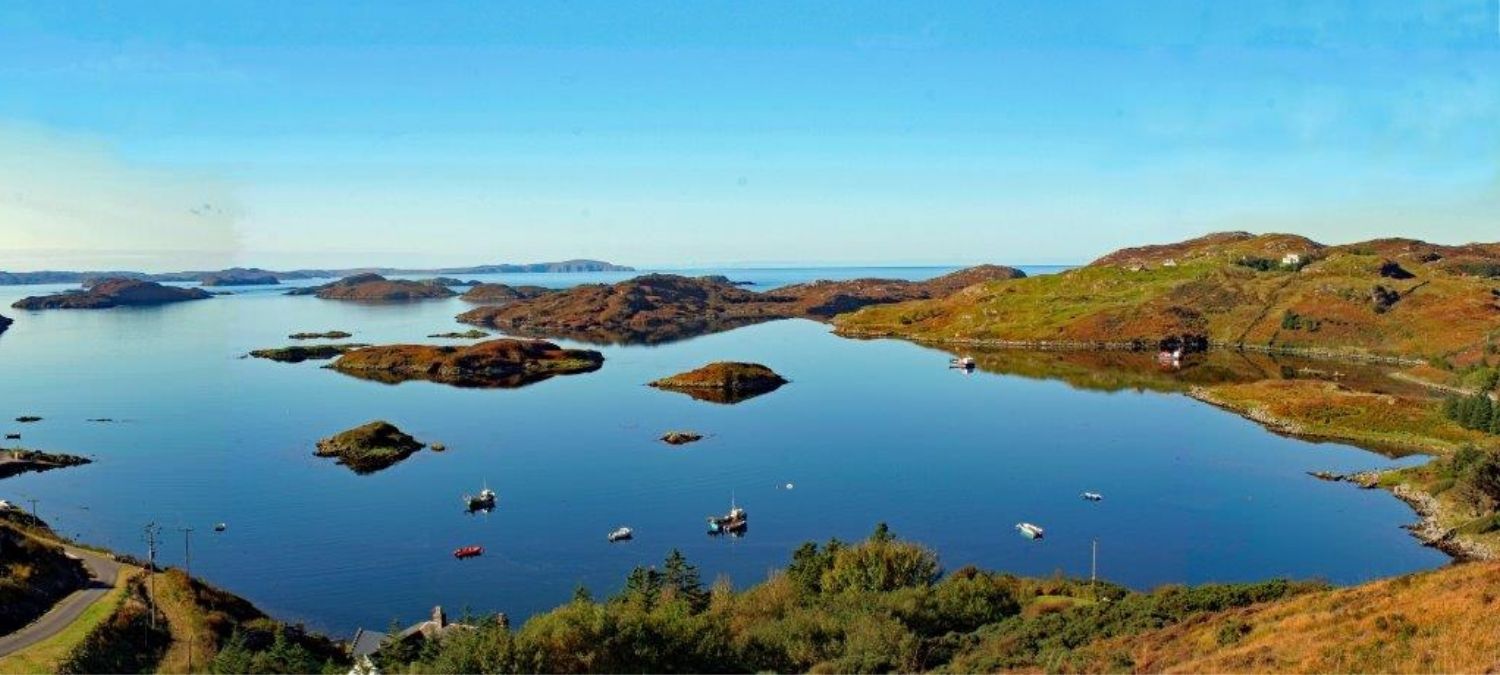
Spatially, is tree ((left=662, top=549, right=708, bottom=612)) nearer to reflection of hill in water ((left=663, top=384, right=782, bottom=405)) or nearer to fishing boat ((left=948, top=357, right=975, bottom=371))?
reflection of hill in water ((left=663, top=384, right=782, bottom=405))

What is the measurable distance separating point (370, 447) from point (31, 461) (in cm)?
3649

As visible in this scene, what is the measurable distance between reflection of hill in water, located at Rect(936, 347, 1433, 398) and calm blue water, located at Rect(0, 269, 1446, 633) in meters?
16.7

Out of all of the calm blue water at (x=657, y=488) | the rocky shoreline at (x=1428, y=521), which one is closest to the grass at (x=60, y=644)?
the calm blue water at (x=657, y=488)

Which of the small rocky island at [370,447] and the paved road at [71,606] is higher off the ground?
the paved road at [71,606]

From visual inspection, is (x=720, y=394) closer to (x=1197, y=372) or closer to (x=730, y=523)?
(x=730, y=523)

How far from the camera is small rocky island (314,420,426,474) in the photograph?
108 meters

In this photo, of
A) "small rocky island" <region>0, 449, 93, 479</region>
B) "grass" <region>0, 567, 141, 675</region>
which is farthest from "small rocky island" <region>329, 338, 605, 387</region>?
"grass" <region>0, 567, 141, 675</region>

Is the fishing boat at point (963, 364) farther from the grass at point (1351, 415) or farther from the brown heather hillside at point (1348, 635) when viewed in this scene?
the brown heather hillside at point (1348, 635)

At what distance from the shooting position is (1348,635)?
2950cm

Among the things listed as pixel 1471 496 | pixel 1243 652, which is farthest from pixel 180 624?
pixel 1471 496

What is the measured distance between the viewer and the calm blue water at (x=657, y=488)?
70.9 metres

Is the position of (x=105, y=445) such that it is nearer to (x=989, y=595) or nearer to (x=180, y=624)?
(x=180, y=624)

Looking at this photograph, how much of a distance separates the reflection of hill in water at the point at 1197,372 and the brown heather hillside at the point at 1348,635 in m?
130

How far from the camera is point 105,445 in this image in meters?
116
